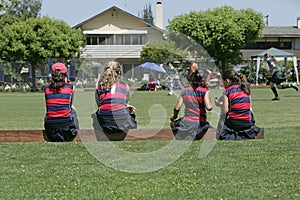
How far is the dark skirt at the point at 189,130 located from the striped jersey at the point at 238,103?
21.0 inches

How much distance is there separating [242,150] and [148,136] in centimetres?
165

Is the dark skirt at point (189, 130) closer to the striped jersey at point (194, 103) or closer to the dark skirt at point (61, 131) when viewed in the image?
the striped jersey at point (194, 103)

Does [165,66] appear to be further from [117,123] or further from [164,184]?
[164,184]

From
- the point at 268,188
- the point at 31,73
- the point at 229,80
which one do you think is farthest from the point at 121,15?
the point at 268,188

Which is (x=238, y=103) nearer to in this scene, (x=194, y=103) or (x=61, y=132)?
(x=194, y=103)

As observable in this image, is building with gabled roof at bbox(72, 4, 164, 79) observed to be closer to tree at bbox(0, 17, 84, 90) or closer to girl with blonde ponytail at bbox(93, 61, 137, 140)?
tree at bbox(0, 17, 84, 90)

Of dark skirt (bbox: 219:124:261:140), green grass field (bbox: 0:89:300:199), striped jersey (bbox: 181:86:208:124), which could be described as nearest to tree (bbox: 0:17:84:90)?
striped jersey (bbox: 181:86:208:124)

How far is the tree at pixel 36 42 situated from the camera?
170ft

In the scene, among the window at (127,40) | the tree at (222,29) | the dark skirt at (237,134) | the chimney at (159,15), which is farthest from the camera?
the chimney at (159,15)

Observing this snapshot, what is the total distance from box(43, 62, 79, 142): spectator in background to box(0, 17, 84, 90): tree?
3975 centimetres

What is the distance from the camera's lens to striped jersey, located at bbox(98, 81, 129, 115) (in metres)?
11.0

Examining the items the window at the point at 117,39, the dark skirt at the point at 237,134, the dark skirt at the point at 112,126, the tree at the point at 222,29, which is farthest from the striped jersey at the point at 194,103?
the window at the point at 117,39

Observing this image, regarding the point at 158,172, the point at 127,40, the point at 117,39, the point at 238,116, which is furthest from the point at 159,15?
the point at 158,172

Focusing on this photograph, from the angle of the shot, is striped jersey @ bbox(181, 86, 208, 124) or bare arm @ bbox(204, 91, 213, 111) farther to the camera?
striped jersey @ bbox(181, 86, 208, 124)
